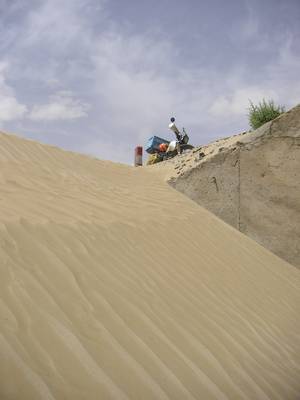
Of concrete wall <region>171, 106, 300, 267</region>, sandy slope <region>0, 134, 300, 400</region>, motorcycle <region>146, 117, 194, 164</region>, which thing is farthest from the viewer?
motorcycle <region>146, 117, 194, 164</region>

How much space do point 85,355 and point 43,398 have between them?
41cm

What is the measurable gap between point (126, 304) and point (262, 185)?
443 cm

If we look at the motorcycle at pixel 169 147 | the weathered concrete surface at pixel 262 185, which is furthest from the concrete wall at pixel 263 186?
the motorcycle at pixel 169 147

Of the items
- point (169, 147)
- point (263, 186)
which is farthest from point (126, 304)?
point (169, 147)

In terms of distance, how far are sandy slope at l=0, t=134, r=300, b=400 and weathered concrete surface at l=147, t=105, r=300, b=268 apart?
1075 mm

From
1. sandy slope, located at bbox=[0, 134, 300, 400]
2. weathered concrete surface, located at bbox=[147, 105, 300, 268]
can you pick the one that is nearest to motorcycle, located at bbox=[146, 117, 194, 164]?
weathered concrete surface, located at bbox=[147, 105, 300, 268]

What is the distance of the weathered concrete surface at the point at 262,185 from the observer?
21.4ft

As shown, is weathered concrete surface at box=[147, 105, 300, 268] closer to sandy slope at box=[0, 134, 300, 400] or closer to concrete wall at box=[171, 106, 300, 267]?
concrete wall at box=[171, 106, 300, 267]

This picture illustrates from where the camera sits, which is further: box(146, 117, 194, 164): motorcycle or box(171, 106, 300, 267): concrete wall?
box(146, 117, 194, 164): motorcycle

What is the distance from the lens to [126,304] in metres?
2.82

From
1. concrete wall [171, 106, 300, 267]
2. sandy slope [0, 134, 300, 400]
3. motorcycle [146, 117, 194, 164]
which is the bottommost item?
sandy slope [0, 134, 300, 400]

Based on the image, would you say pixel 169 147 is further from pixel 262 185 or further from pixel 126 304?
pixel 126 304

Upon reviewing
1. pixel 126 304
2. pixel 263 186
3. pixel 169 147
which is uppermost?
pixel 169 147

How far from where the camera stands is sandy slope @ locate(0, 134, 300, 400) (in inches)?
81.4
